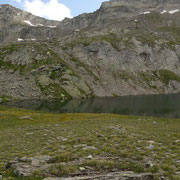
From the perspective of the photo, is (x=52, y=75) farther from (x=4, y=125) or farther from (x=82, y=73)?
(x=4, y=125)

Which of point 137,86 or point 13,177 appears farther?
point 137,86

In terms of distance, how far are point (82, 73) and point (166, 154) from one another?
179 metres

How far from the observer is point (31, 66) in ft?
595

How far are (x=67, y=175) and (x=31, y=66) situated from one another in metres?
182

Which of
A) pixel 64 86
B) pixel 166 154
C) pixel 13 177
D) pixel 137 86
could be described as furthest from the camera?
pixel 137 86

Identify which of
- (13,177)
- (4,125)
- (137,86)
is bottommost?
(4,125)

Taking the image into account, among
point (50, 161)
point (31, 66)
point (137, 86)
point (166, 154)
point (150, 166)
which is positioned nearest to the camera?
point (150, 166)

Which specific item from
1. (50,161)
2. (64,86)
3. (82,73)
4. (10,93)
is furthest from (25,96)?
(50,161)

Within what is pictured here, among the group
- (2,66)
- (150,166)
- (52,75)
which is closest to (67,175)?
(150,166)

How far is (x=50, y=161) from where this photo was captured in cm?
1302

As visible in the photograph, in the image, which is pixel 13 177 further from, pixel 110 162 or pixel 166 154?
pixel 166 154

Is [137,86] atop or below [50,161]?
atop

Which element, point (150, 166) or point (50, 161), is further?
point (50, 161)

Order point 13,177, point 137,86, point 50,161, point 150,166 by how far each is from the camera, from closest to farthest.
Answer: point 13,177 < point 150,166 < point 50,161 < point 137,86
